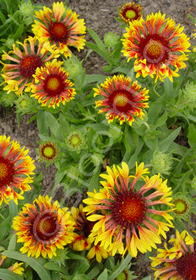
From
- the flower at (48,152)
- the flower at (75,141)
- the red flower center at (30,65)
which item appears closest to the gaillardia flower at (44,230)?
the flower at (48,152)

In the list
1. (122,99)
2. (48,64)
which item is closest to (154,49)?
(122,99)

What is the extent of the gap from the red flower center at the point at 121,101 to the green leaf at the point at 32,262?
3.35 feet

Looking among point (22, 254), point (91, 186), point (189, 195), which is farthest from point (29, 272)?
point (189, 195)

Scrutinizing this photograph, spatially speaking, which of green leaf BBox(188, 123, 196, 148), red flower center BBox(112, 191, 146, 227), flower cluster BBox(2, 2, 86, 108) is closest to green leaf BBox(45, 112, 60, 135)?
flower cluster BBox(2, 2, 86, 108)

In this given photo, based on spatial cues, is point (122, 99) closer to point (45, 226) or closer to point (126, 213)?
point (126, 213)

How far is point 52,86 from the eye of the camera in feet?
5.73

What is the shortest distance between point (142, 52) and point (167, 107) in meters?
0.48

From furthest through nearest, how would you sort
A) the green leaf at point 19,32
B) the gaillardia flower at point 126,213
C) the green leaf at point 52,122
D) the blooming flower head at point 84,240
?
the green leaf at point 19,32 → the green leaf at point 52,122 → the blooming flower head at point 84,240 → the gaillardia flower at point 126,213

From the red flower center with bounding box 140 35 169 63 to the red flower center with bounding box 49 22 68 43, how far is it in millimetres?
680

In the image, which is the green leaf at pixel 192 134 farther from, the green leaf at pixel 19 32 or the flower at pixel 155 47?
the green leaf at pixel 19 32

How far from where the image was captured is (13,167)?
5.25 ft

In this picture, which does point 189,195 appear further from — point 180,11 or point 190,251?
point 180,11

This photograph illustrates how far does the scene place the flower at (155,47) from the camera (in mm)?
1544

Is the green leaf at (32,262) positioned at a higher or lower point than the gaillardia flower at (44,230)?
lower
